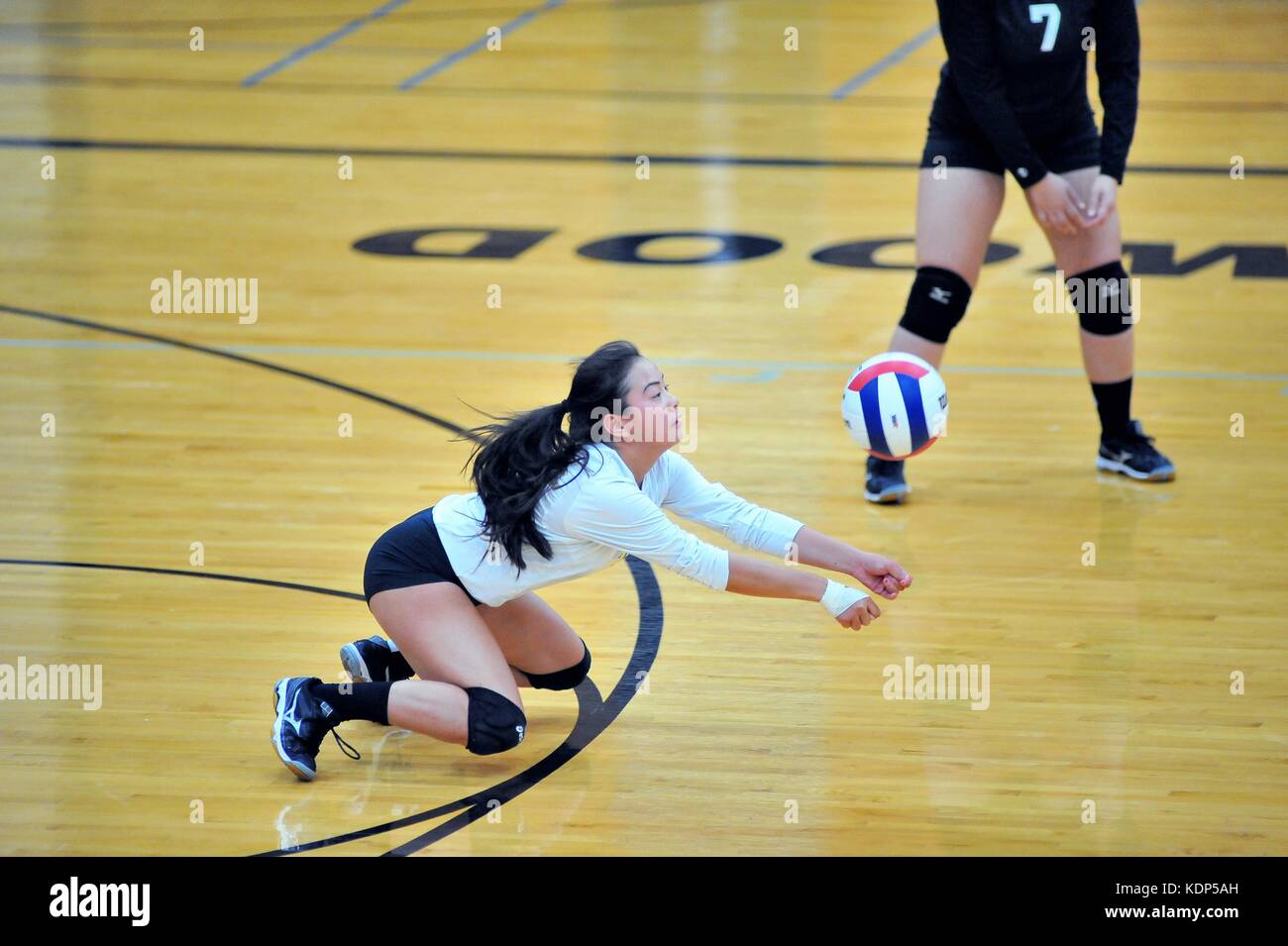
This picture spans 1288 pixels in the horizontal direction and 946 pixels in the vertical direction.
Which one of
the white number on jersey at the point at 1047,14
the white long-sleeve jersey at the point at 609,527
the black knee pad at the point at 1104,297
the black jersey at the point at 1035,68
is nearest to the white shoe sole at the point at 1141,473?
the black knee pad at the point at 1104,297

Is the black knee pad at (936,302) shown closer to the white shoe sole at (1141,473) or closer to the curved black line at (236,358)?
the white shoe sole at (1141,473)

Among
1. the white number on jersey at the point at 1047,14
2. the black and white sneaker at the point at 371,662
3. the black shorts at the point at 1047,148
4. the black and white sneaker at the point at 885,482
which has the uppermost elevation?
the white number on jersey at the point at 1047,14

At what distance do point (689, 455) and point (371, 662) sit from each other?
7.07 feet

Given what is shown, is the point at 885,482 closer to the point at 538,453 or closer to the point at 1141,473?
the point at 1141,473

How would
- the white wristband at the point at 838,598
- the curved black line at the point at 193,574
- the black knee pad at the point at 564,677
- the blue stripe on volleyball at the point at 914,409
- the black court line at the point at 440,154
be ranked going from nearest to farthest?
1. the white wristband at the point at 838,598
2. the black knee pad at the point at 564,677
3. the curved black line at the point at 193,574
4. the blue stripe on volleyball at the point at 914,409
5. the black court line at the point at 440,154

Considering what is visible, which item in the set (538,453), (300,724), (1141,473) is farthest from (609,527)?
(1141,473)

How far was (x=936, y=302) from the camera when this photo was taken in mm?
5898

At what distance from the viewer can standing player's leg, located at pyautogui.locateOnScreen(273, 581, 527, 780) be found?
407 centimetres

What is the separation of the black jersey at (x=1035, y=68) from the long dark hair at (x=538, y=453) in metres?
2.05

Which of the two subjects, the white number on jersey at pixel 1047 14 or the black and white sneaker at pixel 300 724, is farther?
the white number on jersey at pixel 1047 14

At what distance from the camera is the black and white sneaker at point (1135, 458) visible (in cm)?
613

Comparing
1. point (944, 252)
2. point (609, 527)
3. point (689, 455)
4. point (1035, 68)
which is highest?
point (1035, 68)

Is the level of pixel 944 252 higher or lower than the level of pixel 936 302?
higher

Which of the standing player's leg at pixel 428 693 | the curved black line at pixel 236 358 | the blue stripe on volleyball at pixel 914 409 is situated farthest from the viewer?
the curved black line at pixel 236 358
